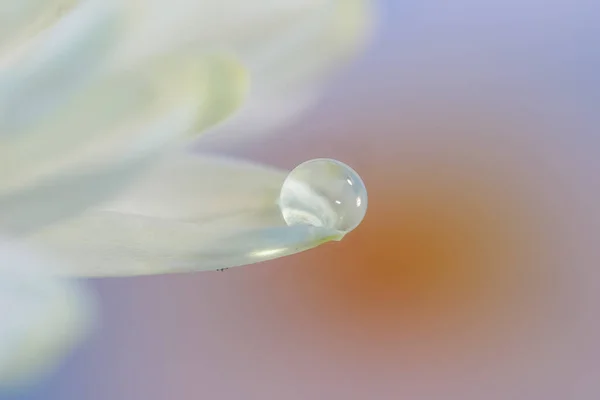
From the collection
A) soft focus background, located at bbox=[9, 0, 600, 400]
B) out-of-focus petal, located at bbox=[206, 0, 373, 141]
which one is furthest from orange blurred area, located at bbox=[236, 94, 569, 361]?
out-of-focus petal, located at bbox=[206, 0, 373, 141]

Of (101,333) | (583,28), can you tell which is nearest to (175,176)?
(101,333)

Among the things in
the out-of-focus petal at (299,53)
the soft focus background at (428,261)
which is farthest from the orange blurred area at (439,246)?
the out-of-focus petal at (299,53)

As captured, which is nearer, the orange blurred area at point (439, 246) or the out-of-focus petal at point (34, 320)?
the out-of-focus petal at point (34, 320)

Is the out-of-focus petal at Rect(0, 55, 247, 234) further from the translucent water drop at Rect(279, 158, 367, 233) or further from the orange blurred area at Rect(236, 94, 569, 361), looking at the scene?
the orange blurred area at Rect(236, 94, 569, 361)

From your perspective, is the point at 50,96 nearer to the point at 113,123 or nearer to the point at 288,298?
the point at 113,123

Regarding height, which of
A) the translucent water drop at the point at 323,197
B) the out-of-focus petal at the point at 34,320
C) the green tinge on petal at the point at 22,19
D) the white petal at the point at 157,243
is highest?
the green tinge on petal at the point at 22,19

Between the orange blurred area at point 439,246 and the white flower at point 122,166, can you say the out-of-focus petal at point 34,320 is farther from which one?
the orange blurred area at point 439,246
